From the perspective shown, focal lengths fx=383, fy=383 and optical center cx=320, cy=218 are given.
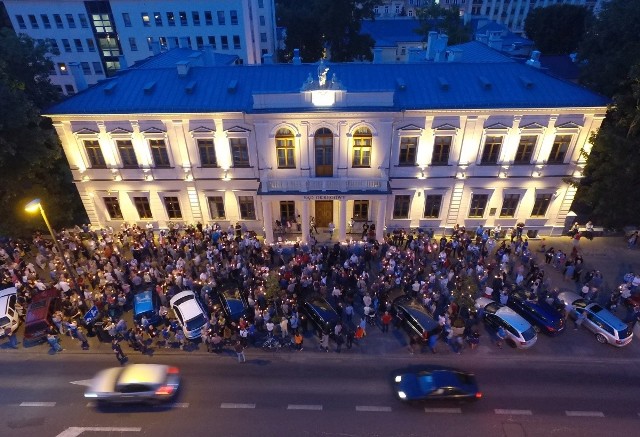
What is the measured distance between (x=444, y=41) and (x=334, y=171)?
16826 mm

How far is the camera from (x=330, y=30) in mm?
53438

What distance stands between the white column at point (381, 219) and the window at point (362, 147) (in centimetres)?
287

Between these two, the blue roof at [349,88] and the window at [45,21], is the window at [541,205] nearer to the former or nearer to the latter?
the blue roof at [349,88]

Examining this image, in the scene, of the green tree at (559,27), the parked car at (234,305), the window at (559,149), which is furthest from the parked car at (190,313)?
the green tree at (559,27)

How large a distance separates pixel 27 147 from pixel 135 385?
709 inches

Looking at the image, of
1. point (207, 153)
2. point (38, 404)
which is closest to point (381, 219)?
point (207, 153)

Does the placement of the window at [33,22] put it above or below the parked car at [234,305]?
above

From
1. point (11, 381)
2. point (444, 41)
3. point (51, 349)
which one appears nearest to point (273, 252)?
point (51, 349)

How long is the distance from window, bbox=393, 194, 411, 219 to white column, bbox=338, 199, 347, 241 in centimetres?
403

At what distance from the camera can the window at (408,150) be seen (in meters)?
26.2

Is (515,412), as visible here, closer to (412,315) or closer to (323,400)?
(412,315)

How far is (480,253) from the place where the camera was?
27.0m

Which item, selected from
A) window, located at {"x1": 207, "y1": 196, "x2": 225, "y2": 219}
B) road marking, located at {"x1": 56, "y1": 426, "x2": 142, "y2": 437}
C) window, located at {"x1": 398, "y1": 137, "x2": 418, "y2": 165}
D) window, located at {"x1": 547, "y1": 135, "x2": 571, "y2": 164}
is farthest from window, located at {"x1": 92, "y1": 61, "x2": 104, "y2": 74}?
window, located at {"x1": 547, "y1": 135, "x2": 571, "y2": 164}

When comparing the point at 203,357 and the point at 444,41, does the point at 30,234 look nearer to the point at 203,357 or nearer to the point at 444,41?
the point at 203,357
